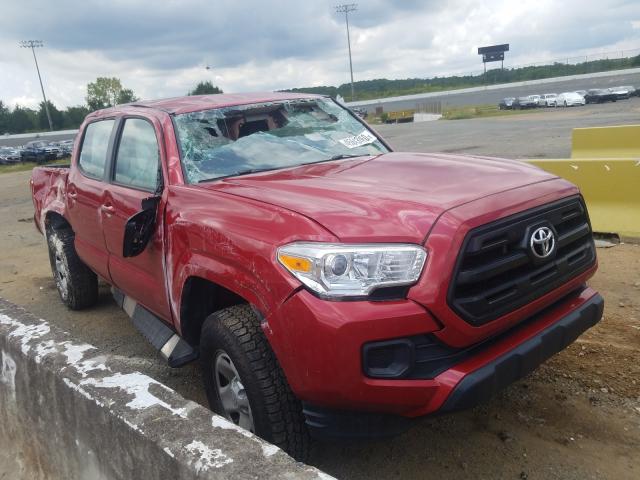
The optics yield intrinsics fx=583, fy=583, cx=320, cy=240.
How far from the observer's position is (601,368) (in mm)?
3479

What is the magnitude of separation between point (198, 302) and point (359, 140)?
1.65 m

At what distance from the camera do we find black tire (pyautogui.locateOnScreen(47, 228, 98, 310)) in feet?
16.9

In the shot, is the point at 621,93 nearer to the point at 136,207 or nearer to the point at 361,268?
the point at 136,207

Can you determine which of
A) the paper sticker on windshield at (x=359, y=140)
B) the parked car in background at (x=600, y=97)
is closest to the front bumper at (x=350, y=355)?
the paper sticker on windshield at (x=359, y=140)

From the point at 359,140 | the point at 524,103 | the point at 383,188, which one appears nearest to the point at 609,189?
the point at 359,140

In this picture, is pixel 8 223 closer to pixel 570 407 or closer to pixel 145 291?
pixel 145 291

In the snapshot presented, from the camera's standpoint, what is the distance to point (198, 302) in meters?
3.10

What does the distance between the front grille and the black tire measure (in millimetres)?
3920

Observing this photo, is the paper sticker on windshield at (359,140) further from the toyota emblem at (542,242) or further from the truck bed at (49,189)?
the truck bed at (49,189)

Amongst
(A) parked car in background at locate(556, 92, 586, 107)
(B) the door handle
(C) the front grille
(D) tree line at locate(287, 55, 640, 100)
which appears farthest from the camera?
(D) tree line at locate(287, 55, 640, 100)

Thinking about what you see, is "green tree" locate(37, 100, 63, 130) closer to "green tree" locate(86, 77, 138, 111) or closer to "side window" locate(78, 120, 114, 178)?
"green tree" locate(86, 77, 138, 111)

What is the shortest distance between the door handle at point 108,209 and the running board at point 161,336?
2.05ft

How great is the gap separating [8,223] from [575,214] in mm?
11374

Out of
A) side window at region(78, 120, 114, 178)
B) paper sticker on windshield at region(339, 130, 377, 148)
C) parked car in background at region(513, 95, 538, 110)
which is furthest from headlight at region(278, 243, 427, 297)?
parked car in background at region(513, 95, 538, 110)
